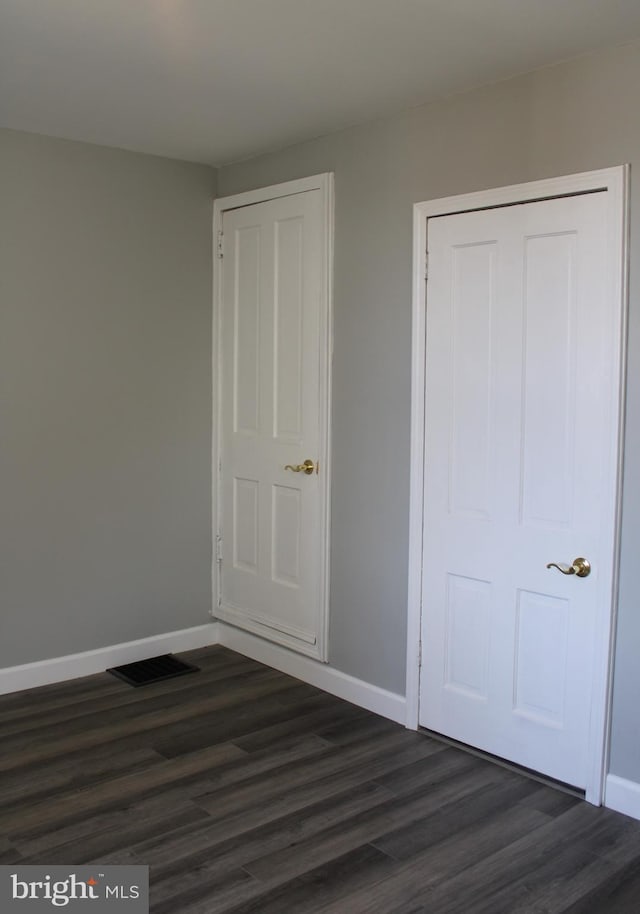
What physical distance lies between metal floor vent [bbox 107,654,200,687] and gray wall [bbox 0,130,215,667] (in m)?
0.15

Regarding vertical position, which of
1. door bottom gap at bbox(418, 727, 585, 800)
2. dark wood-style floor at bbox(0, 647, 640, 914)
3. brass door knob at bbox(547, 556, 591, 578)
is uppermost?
brass door knob at bbox(547, 556, 591, 578)

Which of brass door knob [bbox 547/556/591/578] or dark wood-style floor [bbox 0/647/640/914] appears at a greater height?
brass door knob [bbox 547/556/591/578]

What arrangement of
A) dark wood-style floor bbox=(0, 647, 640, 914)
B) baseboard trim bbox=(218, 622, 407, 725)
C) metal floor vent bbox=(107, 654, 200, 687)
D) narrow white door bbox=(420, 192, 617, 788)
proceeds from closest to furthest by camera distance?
dark wood-style floor bbox=(0, 647, 640, 914)
narrow white door bbox=(420, 192, 617, 788)
baseboard trim bbox=(218, 622, 407, 725)
metal floor vent bbox=(107, 654, 200, 687)

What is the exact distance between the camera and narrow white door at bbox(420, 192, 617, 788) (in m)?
2.78

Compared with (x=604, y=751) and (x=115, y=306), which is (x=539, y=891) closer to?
(x=604, y=751)

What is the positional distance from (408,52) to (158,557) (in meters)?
2.61

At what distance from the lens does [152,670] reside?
406cm

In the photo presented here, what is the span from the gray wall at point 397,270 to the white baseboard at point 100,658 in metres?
0.97

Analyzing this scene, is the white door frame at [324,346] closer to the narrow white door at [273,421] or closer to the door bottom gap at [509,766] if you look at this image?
the narrow white door at [273,421]

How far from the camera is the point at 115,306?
3.99 meters

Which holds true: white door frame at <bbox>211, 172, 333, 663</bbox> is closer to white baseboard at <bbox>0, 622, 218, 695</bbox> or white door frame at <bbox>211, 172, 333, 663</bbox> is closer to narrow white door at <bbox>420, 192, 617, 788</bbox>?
narrow white door at <bbox>420, 192, 617, 788</bbox>

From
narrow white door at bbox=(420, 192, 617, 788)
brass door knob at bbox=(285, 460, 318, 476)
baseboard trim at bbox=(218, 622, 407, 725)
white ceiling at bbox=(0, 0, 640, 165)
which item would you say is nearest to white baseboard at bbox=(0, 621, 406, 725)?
baseboard trim at bbox=(218, 622, 407, 725)

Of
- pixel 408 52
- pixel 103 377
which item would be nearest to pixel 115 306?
pixel 103 377

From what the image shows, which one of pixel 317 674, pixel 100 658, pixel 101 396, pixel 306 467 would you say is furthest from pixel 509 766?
pixel 101 396
